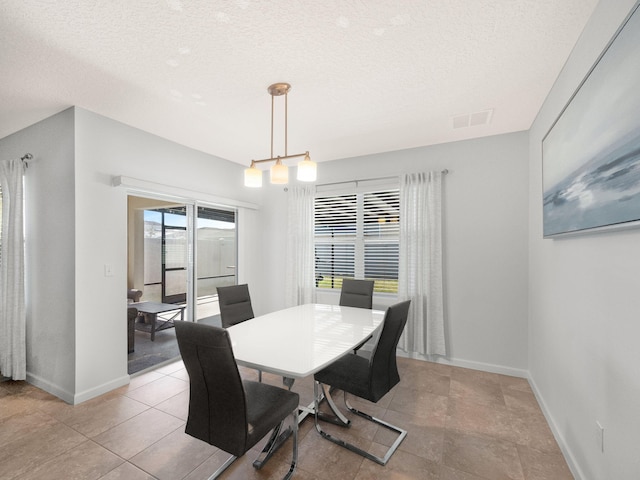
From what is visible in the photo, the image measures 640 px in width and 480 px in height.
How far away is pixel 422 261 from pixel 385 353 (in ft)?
6.14

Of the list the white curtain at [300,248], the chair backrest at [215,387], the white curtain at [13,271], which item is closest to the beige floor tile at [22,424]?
the white curtain at [13,271]

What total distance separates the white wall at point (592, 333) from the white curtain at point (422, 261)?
3.58ft

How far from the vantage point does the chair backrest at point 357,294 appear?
345cm

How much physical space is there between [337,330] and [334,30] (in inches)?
82.7

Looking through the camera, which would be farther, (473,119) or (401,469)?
(473,119)

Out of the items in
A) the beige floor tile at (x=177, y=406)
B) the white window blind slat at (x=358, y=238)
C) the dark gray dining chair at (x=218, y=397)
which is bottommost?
the beige floor tile at (x=177, y=406)

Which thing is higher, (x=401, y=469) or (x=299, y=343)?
(x=299, y=343)

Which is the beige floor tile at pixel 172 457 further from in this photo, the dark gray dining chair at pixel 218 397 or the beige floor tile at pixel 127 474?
the dark gray dining chair at pixel 218 397

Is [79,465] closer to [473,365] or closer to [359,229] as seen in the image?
[359,229]

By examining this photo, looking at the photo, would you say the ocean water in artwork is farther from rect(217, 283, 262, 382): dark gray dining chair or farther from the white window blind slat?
rect(217, 283, 262, 382): dark gray dining chair

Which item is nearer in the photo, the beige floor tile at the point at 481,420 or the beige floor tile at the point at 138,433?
the beige floor tile at the point at 138,433

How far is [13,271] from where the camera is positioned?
9.81ft

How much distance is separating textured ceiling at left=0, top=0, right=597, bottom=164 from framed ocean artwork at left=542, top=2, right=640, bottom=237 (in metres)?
0.47

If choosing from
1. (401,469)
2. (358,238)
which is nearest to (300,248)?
(358,238)
